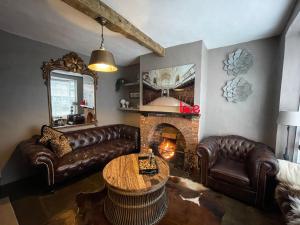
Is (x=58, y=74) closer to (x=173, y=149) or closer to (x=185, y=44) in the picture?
(x=185, y=44)

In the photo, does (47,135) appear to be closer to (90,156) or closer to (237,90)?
(90,156)

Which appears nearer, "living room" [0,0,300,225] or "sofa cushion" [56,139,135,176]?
"living room" [0,0,300,225]

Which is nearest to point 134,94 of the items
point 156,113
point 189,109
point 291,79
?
point 156,113

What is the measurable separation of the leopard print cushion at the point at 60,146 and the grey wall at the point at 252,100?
2973 mm

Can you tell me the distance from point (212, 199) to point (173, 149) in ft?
4.85

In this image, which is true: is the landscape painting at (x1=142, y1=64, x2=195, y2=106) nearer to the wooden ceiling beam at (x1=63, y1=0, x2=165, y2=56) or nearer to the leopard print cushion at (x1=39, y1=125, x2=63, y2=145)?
the wooden ceiling beam at (x1=63, y1=0, x2=165, y2=56)

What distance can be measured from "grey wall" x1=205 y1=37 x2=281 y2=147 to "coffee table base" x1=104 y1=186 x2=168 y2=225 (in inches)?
84.0

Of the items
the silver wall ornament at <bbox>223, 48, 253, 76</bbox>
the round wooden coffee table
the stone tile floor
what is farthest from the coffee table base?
the silver wall ornament at <bbox>223, 48, 253, 76</bbox>

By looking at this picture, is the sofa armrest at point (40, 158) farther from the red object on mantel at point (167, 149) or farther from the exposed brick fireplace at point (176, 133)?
the red object on mantel at point (167, 149)

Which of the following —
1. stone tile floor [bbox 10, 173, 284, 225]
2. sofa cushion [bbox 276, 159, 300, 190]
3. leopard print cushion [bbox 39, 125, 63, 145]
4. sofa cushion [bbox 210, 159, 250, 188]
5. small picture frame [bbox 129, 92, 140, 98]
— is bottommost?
stone tile floor [bbox 10, 173, 284, 225]

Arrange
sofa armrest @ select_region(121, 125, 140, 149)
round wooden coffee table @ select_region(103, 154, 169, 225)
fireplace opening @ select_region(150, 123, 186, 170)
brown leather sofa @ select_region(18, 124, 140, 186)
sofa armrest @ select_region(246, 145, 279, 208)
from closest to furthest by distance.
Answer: round wooden coffee table @ select_region(103, 154, 169, 225)
sofa armrest @ select_region(246, 145, 279, 208)
brown leather sofa @ select_region(18, 124, 140, 186)
fireplace opening @ select_region(150, 123, 186, 170)
sofa armrest @ select_region(121, 125, 140, 149)

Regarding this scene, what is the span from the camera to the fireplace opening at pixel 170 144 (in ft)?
11.0

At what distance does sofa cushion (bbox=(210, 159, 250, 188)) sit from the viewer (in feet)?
6.61

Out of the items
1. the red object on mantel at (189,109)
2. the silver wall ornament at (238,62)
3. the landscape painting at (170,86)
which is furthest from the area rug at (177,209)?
the silver wall ornament at (238,62)
